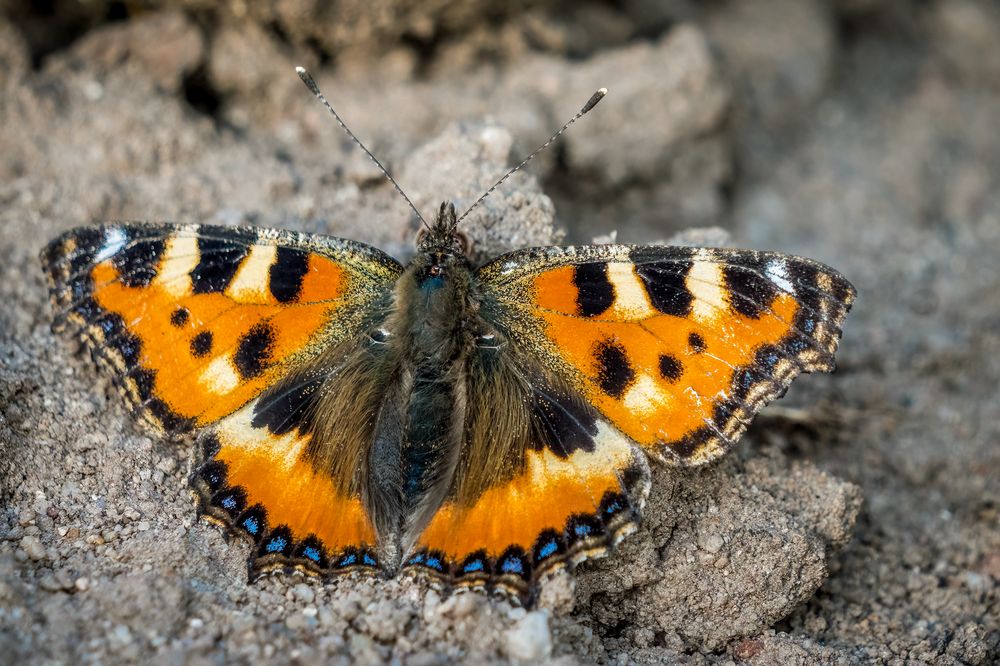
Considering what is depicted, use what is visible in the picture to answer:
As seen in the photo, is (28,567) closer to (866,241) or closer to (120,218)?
(120,218)

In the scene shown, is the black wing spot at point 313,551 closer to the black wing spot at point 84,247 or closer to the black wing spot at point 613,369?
the black wing spot at point 613,369

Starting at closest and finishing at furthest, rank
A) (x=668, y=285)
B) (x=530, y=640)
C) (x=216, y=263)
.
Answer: (x=530, y=640), (x=668, y=285), (x=216, y=263)

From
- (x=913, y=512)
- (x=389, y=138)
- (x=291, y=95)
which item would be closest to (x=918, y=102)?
(x=913, y=512)

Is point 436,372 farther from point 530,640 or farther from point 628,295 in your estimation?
point 530,640

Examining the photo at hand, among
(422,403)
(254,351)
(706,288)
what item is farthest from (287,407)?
(706,288)

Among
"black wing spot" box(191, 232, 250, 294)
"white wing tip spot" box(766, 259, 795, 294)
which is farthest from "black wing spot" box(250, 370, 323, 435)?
"white wing tip spot" box(766, 259, 795, 294)

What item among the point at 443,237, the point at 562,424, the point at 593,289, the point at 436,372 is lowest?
the point at 562,424

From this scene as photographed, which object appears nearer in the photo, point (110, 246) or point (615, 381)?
point (615, 381)
